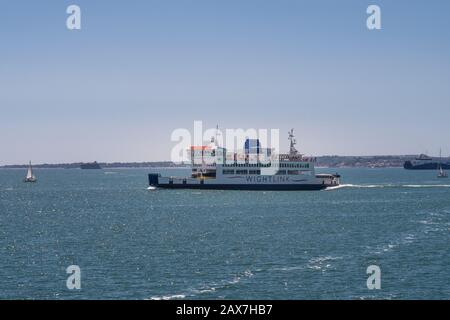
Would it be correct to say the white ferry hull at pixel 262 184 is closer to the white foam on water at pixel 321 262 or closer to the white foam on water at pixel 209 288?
the white foam on water at pixel 321 262

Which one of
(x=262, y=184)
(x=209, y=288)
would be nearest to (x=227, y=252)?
(x=209, y=288)

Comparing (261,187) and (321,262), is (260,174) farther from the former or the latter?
(321,262)

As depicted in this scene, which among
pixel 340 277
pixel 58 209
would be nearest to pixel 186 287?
pixel 340 277

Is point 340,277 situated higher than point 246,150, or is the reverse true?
point 246,150

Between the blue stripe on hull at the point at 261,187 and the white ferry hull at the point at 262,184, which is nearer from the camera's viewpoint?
the blue stripe on hull at the point at 261,187

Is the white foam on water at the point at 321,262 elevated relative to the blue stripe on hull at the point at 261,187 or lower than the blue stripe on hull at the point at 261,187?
lower

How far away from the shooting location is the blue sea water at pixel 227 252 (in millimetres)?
32969

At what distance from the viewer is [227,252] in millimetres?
46312

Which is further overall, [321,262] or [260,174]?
[260,174]

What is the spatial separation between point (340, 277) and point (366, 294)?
428 cm

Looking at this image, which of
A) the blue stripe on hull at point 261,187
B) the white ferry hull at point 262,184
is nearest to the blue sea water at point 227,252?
the blue stripe on hull at point 261,187

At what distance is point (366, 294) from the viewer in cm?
→ 3156

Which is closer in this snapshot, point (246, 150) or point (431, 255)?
point (431, 255)
